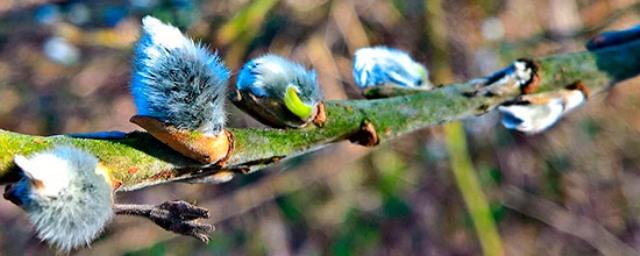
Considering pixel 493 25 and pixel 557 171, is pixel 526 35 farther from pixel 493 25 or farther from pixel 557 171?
pixel 557 171

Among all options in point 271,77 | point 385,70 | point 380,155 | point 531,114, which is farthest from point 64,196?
point 380,155

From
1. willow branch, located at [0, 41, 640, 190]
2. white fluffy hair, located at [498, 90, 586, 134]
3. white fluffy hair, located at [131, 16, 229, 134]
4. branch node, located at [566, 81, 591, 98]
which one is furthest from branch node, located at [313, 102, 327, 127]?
branch node, located at [566, 81, 591, 98]

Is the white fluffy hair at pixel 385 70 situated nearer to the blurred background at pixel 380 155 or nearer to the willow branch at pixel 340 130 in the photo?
the willow branch at pixel 340 130

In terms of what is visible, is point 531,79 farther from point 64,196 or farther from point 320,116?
point 64,196

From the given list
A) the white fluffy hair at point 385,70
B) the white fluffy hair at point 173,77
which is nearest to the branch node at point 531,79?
the white fluffy hair at point 385,70

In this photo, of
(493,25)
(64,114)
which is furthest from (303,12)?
(64,114)

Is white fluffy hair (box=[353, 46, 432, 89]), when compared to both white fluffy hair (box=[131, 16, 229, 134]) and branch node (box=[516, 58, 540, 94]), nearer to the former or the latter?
branch node (box=[516, 58, 540, 94])
